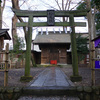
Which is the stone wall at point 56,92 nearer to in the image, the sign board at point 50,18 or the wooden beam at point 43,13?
the sign board at point 50,18

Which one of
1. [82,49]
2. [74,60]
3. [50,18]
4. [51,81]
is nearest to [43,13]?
[50,18]

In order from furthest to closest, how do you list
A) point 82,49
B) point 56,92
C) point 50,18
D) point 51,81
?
point 82,49 < point 50,18 < point 51,81 < point 56,92

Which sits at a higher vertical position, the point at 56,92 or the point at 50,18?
the point at 50,18

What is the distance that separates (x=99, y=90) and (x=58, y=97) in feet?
5.28

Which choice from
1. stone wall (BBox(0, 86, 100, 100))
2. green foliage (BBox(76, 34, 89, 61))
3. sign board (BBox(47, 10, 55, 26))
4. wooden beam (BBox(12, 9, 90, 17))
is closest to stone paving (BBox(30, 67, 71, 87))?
Result: stone wall (BBox(0, 86, 100, 100))

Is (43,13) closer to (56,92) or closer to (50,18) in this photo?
(50,18)

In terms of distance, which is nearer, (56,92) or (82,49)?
(56,92)

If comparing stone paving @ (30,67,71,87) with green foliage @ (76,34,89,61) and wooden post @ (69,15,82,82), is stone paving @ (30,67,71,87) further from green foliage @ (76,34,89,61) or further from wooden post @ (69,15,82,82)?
green foliage @ (76,34,89,61)

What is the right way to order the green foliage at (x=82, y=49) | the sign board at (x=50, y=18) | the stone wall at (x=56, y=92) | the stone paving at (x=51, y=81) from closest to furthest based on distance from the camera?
the stone wall at (x=56, y=92) < the stone paving at (x=51, y=81) < the sign board at (x=50, y=18) < the green foliage at (x=82, y=49)

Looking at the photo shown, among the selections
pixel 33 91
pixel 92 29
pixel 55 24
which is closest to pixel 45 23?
pixel 55 24

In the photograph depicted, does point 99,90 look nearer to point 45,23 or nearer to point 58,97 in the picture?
point 58,97

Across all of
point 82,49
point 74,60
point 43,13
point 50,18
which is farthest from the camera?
point 82,49

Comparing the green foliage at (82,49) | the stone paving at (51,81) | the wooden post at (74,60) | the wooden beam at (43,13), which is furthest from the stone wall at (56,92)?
the green foliage at (82,49)

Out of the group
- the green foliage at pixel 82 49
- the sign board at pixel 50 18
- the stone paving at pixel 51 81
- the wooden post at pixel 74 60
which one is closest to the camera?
the stone paving at pixel 51 81
